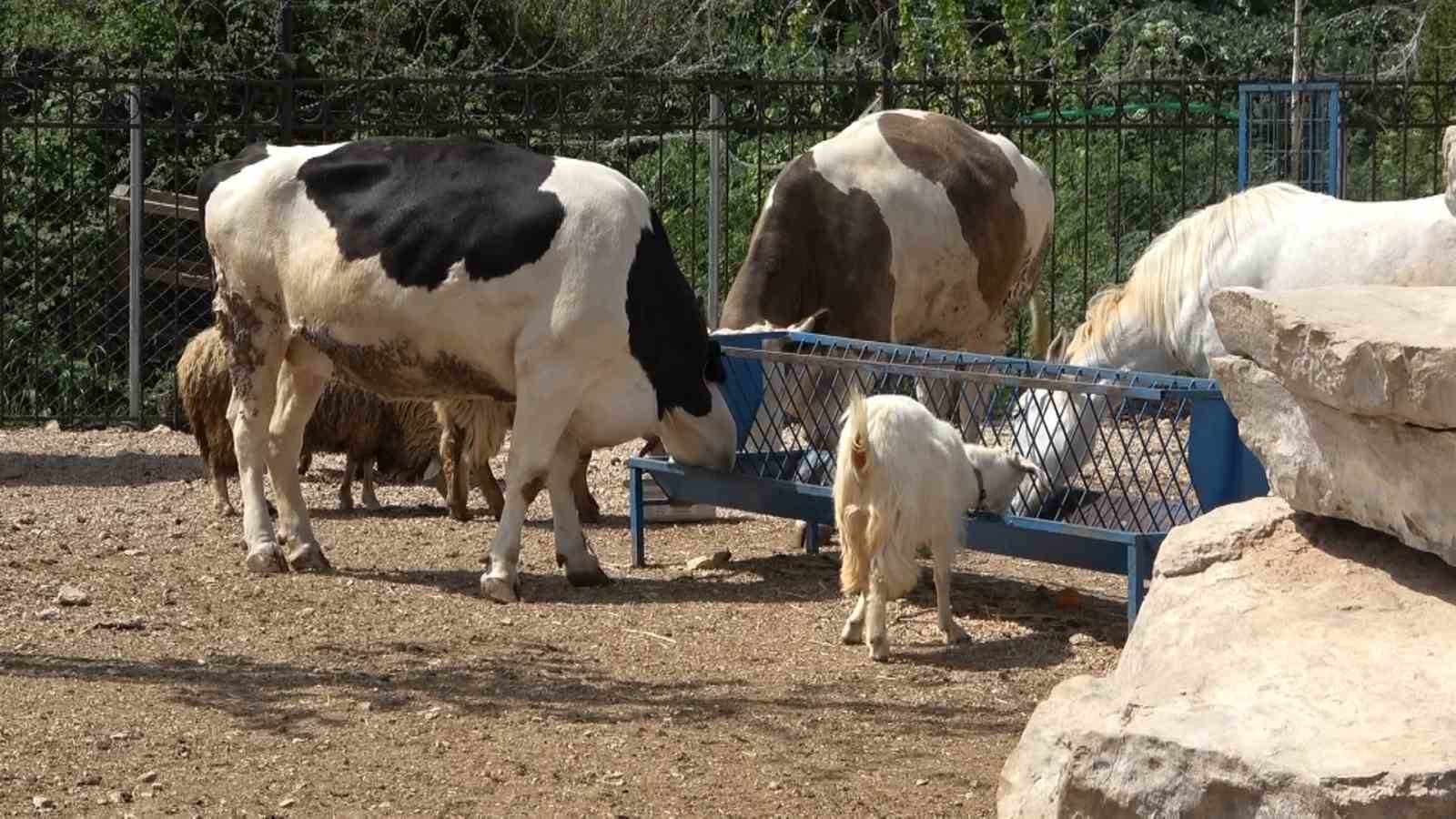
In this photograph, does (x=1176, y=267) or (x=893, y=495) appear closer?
(x=893, y=495)

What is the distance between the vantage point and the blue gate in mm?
12102

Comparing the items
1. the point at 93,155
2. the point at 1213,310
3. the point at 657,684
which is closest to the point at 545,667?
the point at 657,684

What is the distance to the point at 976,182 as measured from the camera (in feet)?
33.3

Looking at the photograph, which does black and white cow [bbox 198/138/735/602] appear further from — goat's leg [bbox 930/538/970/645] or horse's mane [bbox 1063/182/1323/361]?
horse's mane [bbox 1063/182/1323/361]

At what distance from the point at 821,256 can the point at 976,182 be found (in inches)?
42.6

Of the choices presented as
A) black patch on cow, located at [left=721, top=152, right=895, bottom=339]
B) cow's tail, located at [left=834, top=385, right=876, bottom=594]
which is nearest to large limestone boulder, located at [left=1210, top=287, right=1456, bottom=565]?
cow's tail, located at [left=834, top=385, right=876, bottom=594]

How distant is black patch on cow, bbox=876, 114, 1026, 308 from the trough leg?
7.42 feet

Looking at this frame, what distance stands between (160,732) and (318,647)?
4.23 feet

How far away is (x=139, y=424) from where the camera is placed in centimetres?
1330

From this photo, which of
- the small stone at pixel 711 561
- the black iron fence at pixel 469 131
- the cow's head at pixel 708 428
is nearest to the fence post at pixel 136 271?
the black iron fence at pixel 469 131

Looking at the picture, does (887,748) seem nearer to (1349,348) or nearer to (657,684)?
(657,684)

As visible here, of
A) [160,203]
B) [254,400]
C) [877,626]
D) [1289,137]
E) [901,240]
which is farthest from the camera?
[160,203]

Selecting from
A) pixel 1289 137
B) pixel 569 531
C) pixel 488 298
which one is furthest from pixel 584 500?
pixel 1289 137

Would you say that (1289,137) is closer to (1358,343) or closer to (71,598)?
(71,598)
